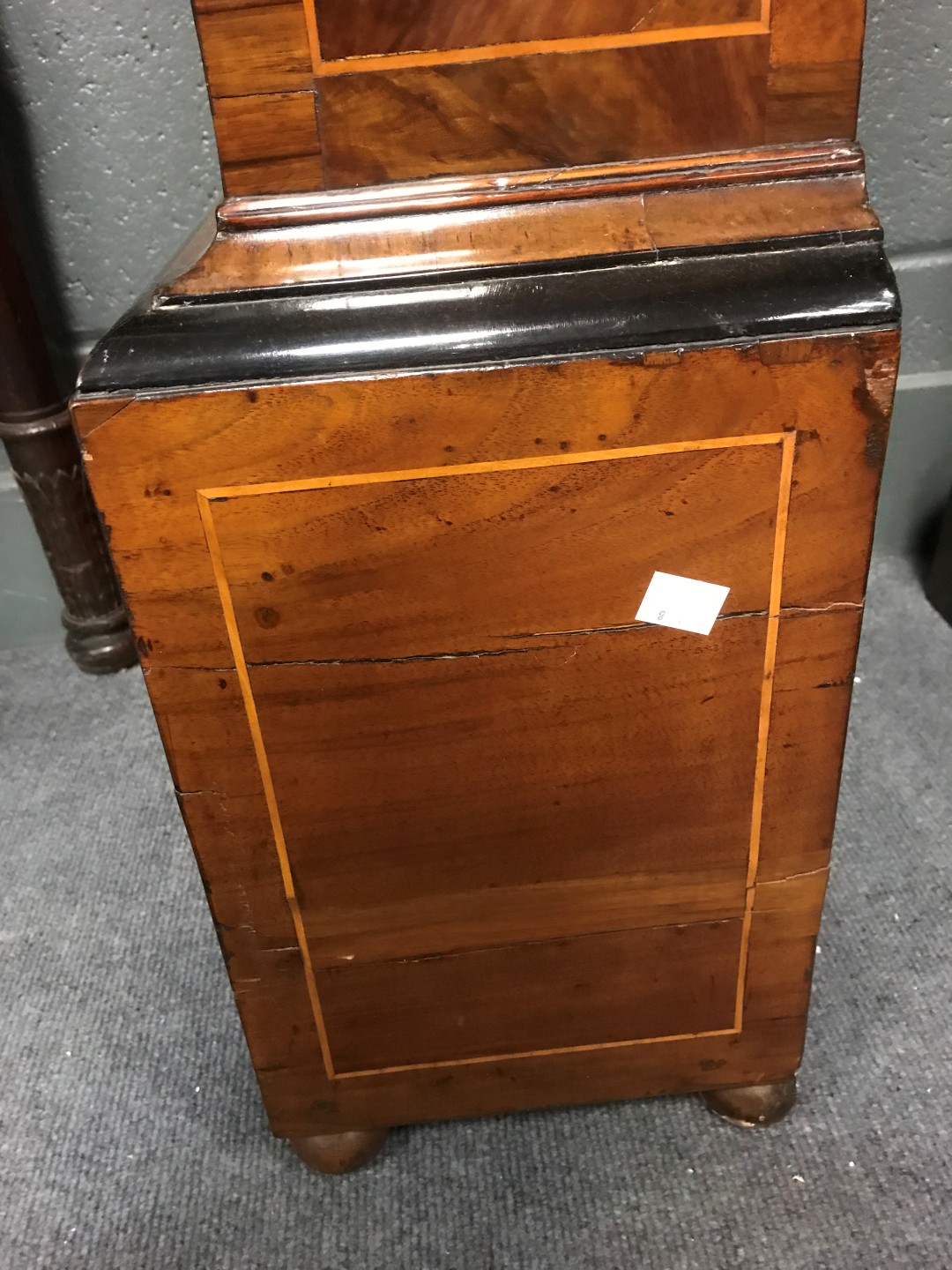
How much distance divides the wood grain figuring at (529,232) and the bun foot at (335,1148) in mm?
758

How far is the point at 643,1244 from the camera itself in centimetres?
90

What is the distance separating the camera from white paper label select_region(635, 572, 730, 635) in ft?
2.23

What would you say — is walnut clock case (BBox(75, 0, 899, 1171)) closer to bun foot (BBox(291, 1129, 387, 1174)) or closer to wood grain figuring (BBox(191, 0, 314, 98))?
wood grain figuring (BBox(191, 0, 314, 98))

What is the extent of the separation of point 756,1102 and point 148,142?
1357 mm

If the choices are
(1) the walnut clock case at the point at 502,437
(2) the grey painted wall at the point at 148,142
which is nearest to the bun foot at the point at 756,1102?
(1) the walnut clock case at the point at 502,437

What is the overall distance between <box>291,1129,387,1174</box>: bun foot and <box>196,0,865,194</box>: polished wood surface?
0.81m

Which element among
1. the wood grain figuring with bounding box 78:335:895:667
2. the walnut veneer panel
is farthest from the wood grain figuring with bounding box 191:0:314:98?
the walnut veneer panel

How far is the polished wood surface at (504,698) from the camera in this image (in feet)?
2.02

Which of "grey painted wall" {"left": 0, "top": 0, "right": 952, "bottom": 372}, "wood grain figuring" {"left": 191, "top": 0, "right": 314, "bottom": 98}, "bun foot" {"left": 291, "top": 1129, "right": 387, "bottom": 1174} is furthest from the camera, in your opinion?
"grey painted wall" {"left": 0, "top": 0, "right": 952, "bottom": 372}

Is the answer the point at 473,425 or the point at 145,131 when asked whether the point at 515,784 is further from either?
the point at 145,131

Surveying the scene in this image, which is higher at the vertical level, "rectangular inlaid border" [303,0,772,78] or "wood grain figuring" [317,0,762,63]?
"wood grain figuring" [317,0,762,63]

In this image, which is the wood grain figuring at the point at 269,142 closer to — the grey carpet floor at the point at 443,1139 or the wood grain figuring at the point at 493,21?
the wood grain figuring at the point at 493,21

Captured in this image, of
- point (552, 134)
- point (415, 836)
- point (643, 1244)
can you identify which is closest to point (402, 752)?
point (415, 836)

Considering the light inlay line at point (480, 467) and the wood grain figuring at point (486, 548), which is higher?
the light inlay line at point (480, 467)
